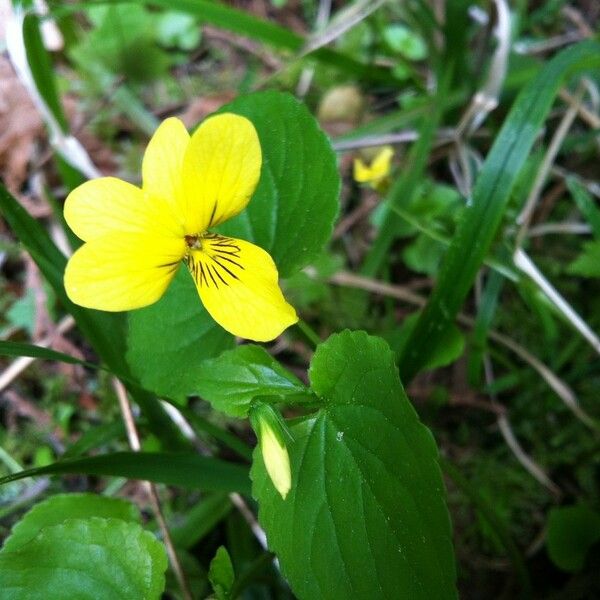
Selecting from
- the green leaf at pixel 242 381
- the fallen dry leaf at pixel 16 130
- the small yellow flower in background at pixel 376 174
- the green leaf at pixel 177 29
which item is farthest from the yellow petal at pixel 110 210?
the green leaf at pixel 177 29

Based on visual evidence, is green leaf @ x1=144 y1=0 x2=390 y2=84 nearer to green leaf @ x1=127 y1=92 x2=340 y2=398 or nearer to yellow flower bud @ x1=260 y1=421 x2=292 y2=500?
green leaf @ x1=127 y1=92 x2=340 y2=398

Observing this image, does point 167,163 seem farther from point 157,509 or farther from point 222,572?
point 157,509

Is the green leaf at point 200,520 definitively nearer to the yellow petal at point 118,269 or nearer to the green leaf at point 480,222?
the green leaf at point 480,222

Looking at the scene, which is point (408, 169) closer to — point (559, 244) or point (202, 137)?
point (559, 244)

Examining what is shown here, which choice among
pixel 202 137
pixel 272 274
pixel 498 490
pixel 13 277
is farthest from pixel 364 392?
pixel 13 277

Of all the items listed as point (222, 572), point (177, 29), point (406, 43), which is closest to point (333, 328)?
point (222, 572)

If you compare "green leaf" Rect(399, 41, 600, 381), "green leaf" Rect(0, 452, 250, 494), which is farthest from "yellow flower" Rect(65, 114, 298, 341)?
"green leaf" Rect(399, 41, 600, 381)
